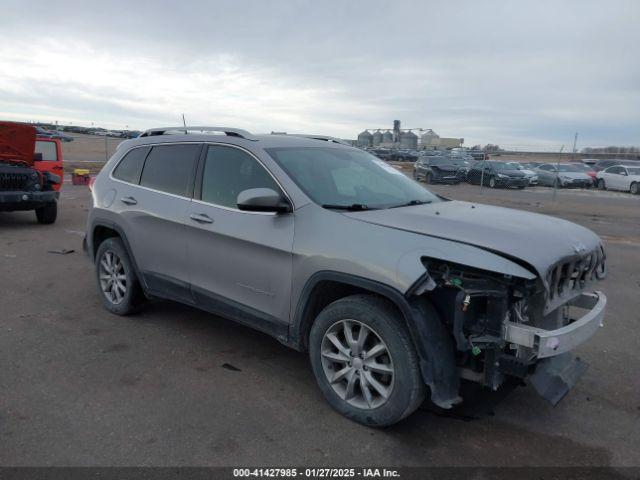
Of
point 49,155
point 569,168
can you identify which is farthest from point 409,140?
point 49,155

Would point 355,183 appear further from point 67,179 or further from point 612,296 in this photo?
point 67,179

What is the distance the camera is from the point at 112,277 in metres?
5.39

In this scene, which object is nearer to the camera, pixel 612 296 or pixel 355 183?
A: pixel 355 183

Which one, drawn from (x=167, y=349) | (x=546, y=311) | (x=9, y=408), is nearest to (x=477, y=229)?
(x=546, y=311)

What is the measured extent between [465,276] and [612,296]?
4.53 m

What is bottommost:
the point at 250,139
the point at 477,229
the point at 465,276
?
the point at 465,276

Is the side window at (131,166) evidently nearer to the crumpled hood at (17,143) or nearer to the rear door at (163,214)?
the rear door at (163,214)

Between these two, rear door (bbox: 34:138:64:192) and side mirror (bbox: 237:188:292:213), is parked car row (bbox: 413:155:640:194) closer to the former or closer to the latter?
rear door (bbox: 34:138:64:192)

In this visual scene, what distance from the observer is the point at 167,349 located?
4.56 meters

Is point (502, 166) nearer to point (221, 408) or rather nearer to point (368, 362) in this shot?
point (368, 362)

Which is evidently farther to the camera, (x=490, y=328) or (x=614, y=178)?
(x=614, y=178)

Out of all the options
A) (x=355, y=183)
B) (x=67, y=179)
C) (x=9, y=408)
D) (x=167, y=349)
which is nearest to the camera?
(x=9, y=408)

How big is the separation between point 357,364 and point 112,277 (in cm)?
310

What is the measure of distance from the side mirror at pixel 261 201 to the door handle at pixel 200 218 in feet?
2.07
